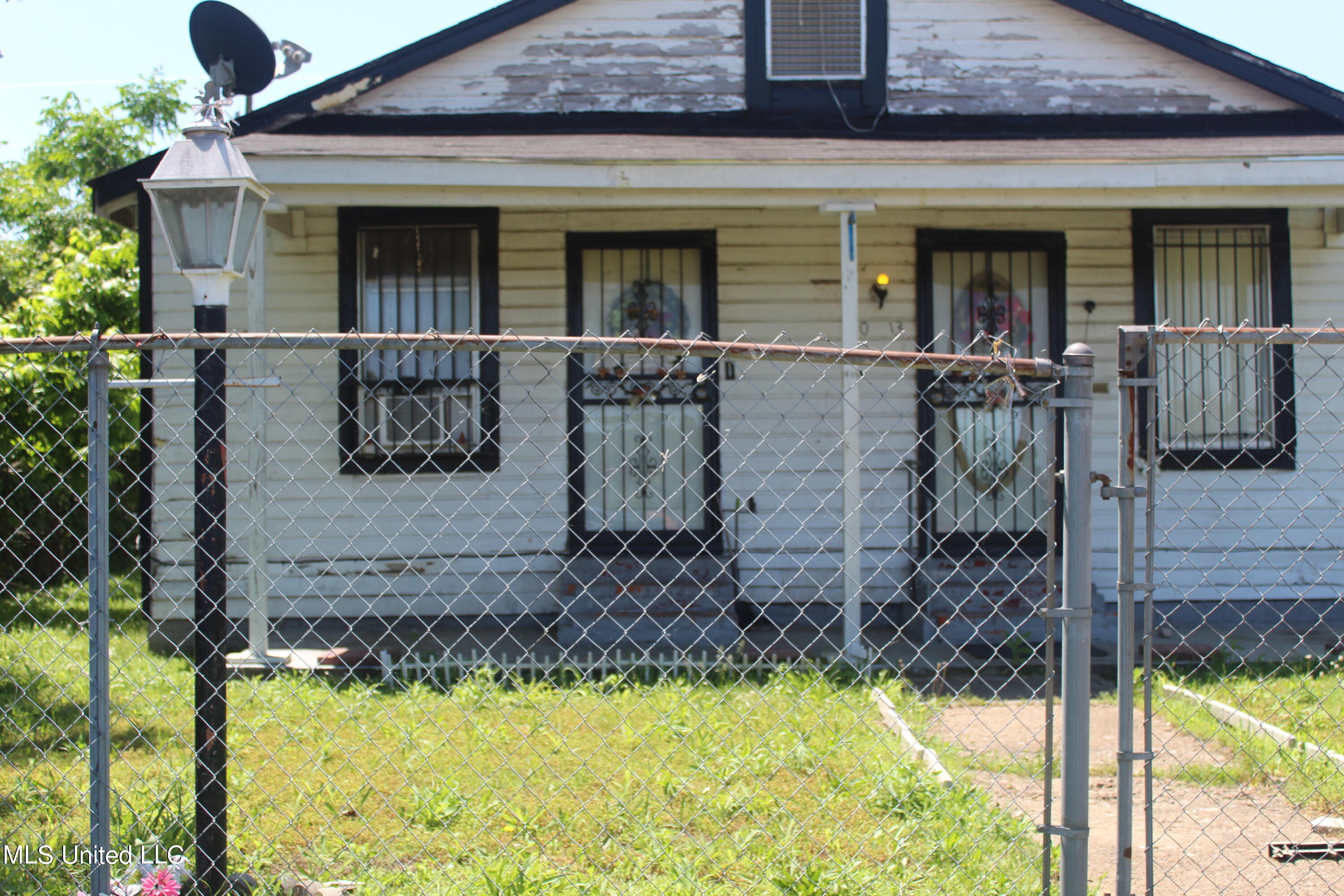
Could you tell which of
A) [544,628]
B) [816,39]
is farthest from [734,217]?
[544,628]

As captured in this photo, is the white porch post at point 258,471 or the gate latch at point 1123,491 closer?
the gate latch at point 1123,491

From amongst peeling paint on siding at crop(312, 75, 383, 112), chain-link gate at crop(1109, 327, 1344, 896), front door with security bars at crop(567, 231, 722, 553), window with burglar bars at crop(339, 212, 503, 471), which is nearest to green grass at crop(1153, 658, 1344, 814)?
chain-link gate at crop(1109, 327, 1344, 896)

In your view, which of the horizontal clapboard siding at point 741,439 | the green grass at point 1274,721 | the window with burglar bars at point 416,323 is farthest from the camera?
the window with burglar bars at point 416,323

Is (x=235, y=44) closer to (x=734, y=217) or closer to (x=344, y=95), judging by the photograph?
(x=344, y=95)

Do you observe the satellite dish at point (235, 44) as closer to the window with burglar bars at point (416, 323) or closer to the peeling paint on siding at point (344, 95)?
the peeling paint on siding at point (344, 95)

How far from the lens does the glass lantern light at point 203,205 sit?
10.6 ft

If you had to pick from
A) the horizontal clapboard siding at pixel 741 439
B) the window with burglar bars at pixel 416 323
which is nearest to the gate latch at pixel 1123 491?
the horizontal clapboard siding at pixel 741 439

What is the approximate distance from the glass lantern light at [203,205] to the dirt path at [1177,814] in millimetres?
3199

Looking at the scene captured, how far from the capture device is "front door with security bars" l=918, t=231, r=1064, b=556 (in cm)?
806

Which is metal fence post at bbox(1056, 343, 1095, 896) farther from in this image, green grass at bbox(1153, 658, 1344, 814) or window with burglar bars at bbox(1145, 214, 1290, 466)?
window with burglar bars at bbox(1145, 214, 1290, 466)

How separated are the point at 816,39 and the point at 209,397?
275 inches

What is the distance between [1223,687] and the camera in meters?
6.26

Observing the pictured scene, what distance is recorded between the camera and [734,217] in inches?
315

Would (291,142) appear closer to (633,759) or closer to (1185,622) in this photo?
(633,759)
